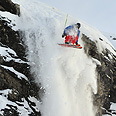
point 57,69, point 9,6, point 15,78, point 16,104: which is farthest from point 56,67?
point 9,6

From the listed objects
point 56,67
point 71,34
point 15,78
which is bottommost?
point 15,78

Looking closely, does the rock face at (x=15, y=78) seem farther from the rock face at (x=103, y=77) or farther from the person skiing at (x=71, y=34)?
the rock face at (x=103, y=77)

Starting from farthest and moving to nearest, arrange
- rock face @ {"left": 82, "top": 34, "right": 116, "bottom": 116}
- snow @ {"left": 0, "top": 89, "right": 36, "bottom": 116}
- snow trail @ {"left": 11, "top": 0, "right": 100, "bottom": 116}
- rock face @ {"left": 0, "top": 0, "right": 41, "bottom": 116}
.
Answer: rock face @ {"left": 82, "top": 34, "right": 116, "bottom": 116} < snow trail @ {"left": 11, "top": 0, "right": 100, "bottom": 116} < rock face @ {"left": 0, "top": 0, "right": 41, "bottom": 116} < snow @ {"left": 0, "top": 89, "right": 36, "bottom": 116}

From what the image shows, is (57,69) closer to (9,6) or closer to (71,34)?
(71,34)

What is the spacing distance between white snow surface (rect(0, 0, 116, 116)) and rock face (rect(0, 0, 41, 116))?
52cm

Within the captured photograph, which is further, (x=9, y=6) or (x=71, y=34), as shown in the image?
(x=9, y=6)

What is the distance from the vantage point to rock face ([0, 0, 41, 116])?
9.51 meters

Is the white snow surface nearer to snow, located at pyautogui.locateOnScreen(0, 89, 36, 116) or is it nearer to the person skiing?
the person skiing

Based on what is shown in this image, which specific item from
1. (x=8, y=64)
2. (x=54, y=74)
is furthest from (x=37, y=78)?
(x=8, y=64)

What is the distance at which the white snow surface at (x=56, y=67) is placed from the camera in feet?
38.7

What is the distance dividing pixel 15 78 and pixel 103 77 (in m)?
8.11

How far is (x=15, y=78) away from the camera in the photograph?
420 inches

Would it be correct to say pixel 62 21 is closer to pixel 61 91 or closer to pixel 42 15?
pixel 42 15

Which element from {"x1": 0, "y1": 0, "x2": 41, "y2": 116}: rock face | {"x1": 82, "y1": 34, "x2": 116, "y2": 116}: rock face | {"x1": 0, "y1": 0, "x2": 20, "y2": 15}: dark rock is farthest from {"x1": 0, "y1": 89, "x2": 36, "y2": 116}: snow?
{"x1": 0, "y1": 0, "x2": 20, "y2": 15}: dark rock
